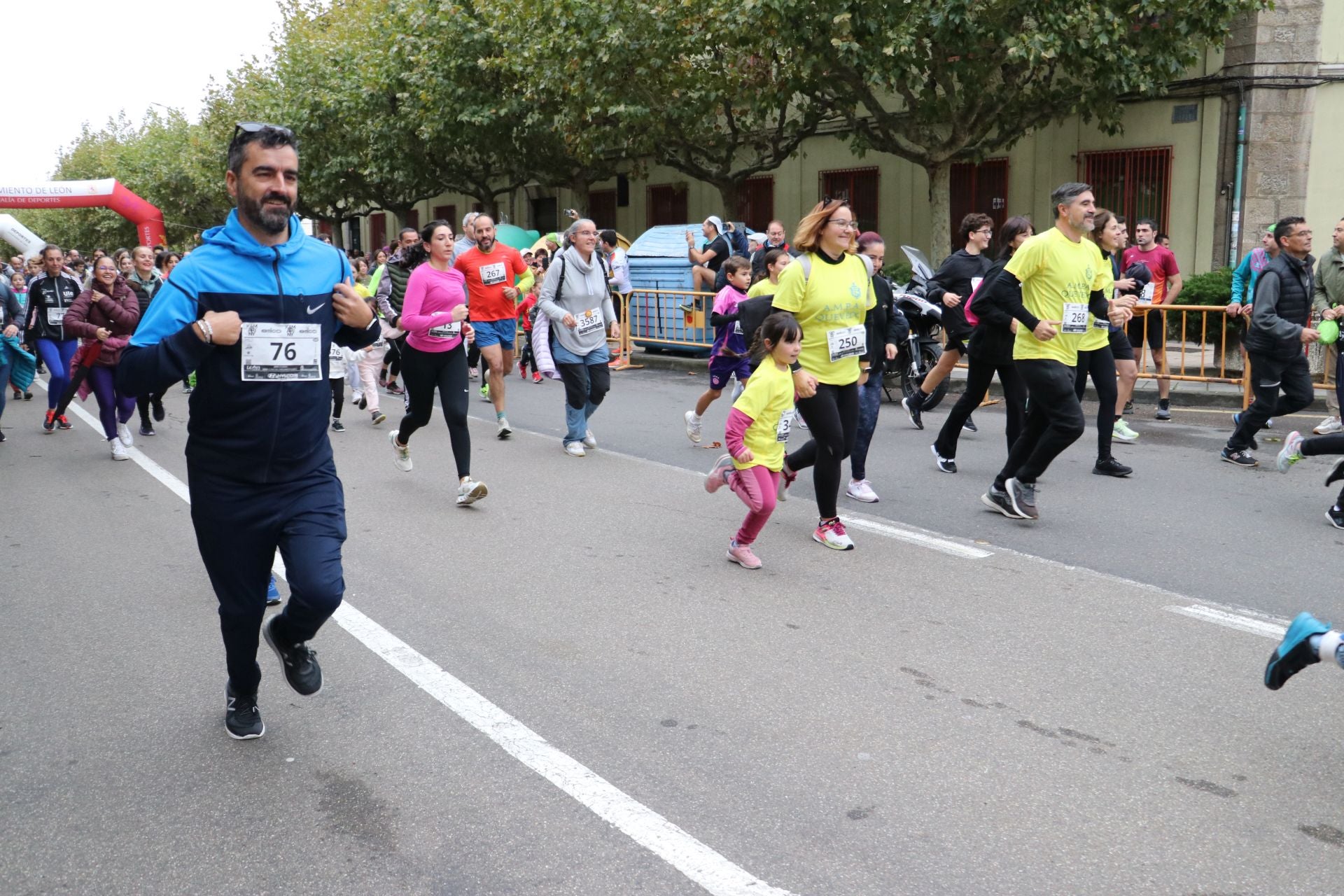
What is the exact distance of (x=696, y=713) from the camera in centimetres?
440

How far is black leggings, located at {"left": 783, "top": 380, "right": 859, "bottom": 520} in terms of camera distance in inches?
265

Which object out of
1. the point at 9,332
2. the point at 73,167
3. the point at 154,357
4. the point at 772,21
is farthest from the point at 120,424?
the point at 73,167

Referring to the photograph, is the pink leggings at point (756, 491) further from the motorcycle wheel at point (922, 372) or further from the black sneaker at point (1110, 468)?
the motorcycle wheel at point (922, 372)

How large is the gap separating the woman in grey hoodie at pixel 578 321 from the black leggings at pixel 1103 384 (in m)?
3.66

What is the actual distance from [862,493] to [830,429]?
154 centimetres

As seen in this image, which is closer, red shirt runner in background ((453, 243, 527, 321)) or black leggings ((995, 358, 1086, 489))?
black leggings ((995, 358, 1086, 489))

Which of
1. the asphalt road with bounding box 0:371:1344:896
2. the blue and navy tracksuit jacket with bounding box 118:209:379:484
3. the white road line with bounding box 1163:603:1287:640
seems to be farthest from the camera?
the white road line with bounding box 1163:603:1287:640

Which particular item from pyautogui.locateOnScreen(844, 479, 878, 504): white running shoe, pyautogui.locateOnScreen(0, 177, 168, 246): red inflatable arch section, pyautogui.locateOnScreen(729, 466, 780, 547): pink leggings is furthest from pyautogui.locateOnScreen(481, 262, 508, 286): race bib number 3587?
pyautogui.locateOnScreen(0, 177, 168, 246): red inflatable arch section

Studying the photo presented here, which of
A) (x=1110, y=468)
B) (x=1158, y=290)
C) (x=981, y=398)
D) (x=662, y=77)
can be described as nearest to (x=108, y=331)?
(x=981, y=398)

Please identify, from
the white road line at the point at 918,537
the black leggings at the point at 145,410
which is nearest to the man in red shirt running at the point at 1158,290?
the white road line at the point at 918,537

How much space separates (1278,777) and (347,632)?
3.61 meters

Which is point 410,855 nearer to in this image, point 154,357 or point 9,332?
point 154,357

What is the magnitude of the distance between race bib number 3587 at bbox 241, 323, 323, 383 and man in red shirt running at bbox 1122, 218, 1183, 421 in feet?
32.0

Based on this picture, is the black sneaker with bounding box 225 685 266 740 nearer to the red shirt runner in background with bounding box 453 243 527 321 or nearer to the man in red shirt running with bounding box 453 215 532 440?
the man in red shirt running with bounding box 453 215 532 440
